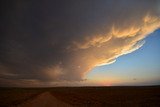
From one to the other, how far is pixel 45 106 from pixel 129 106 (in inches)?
305

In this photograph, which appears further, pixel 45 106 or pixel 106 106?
pixel 106 106

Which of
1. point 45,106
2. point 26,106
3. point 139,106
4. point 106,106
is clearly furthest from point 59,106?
point 139,106

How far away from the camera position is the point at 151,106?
860 inches

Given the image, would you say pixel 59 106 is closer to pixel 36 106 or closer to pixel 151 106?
pixel 36 106

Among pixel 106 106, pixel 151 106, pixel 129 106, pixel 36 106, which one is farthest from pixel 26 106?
pixel 151 106

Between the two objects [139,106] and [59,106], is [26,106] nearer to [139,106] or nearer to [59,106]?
[59,106]

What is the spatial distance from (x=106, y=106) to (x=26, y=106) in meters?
7.71

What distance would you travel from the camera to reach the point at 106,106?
2292 cm

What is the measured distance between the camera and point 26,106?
19.6 m

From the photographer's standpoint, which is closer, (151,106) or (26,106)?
(26,106)

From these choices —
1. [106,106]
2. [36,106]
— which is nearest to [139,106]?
[106,106]

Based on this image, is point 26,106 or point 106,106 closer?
point 26,106

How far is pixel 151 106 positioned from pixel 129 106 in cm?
204

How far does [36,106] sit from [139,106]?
9264 mm
